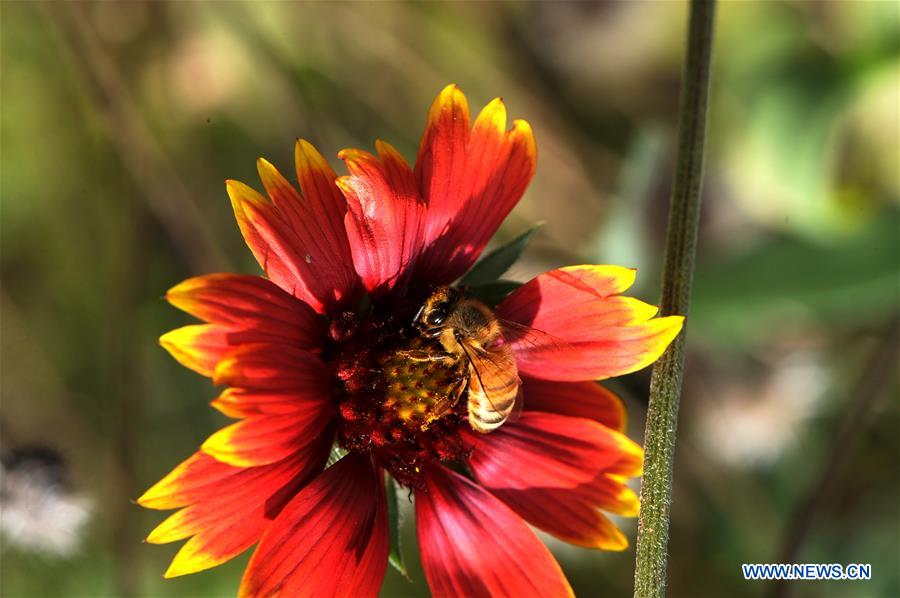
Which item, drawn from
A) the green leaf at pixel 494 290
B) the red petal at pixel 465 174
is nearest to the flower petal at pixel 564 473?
the green leaf at pixel 494 290

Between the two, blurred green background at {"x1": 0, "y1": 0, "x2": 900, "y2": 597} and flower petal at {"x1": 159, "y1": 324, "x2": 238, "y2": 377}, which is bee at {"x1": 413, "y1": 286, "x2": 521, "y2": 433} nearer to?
flower petal at {"x1": 159, "y1": 324, "x2": 238, "y2": 377}

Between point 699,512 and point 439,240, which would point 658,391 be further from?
point 699,512

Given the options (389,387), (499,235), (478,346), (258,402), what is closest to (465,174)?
(478,346)

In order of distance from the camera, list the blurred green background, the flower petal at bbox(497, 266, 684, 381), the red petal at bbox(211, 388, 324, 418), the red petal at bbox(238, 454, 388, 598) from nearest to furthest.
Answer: the red petal at bbox(211, 388, 324, 418), the red petal at bbox(238, 454, 388, 598), the flower petal at bbox(497, 266, 684, 381), the blurred green background

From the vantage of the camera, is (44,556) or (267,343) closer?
(267,343)

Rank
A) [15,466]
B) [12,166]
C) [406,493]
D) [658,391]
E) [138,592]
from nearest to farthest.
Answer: [658,391], [406,493], [15,466], [138,592], [12,166]

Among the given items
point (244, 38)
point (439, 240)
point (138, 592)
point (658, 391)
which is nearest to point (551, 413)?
point (658, 391)

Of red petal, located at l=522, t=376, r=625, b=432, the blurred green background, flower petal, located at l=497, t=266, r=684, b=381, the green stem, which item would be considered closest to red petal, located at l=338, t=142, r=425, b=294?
flower petal, located at l=497, t=266, r=684, b=381
